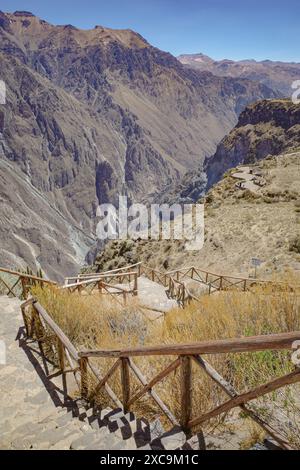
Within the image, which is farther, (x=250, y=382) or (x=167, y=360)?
(x=167, y=360)

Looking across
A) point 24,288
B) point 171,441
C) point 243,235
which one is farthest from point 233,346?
point 243,235

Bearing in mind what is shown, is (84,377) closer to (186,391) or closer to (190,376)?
(186,391)

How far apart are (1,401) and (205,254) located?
1671 cm

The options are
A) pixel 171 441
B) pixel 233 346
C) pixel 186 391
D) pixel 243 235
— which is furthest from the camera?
pixel 243 235

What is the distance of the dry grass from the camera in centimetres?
374

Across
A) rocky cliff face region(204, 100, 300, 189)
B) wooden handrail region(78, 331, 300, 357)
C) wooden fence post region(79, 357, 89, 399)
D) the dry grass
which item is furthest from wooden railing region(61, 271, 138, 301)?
rocky cliff face region(204, 100, 300, 189)

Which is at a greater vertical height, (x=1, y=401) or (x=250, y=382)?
(x=250, y=382)

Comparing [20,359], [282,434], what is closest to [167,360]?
[282,434]

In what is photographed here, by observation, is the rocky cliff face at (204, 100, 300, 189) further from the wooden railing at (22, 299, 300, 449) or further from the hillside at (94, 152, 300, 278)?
the wooden railing at (22, 299, 300, 449)

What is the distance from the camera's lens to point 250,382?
4109 millimetres

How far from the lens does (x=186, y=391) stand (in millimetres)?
3502

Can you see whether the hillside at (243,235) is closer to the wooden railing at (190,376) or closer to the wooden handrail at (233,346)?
the wooden railing at (190,376)

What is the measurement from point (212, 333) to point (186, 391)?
Result: 1830 millimetres

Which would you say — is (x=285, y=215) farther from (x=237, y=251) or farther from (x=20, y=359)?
(x=20, y=359)
